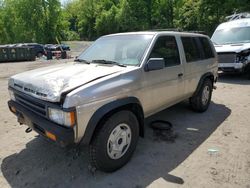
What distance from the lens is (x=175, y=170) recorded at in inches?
139

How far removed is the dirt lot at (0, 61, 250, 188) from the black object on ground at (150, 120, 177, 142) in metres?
0.08

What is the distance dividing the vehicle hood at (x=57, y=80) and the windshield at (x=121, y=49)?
312 mm

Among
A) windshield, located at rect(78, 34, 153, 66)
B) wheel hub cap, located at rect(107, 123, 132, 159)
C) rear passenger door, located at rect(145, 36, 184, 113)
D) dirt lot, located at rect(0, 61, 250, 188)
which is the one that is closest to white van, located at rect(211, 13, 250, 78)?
dirt lot, located at rect(0, 61, 250, 188)

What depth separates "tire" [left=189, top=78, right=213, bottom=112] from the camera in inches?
221

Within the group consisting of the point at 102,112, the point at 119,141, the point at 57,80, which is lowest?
the point at 119,141

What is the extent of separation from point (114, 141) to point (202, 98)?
3026 mm

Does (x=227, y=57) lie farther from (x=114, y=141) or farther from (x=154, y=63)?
(x=114, y=141)

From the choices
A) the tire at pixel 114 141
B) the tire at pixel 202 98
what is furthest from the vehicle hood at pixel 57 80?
the tire at pixel 202 98

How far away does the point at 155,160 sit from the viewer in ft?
12.4

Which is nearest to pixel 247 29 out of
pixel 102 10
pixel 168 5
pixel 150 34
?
pixel 150 34


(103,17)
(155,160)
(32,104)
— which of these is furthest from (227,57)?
(103,17)

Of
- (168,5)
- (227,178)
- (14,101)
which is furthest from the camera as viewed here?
(168,5)

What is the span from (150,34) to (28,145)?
2.80 metres

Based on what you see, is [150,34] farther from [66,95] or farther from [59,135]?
[59,135]
